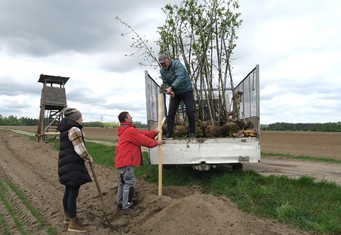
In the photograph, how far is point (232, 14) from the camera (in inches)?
336

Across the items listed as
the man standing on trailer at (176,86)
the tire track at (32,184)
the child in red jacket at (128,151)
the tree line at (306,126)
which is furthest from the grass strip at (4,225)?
the tree line at (306,126)

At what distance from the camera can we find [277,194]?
21.4ft

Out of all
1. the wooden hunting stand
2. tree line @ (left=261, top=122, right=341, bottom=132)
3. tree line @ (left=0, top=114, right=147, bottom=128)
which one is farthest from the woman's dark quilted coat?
tree line @ (left=0, top=114, right=147, bottom=128)

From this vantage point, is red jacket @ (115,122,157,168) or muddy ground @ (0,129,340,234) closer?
muddy ground @ (0,129,340,234)

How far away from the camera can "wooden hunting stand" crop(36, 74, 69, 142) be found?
858 inches

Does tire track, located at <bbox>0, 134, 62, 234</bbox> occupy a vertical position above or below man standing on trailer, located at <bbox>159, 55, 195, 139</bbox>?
below

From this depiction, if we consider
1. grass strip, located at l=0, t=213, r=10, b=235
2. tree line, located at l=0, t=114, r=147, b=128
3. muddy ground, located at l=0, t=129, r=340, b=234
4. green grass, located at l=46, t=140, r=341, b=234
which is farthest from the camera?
tree line, located at l=0, t=114, r=147, b=128

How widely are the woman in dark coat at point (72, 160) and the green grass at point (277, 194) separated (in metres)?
2.77

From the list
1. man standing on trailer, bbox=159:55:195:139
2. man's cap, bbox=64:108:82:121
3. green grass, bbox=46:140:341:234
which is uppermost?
man standing on trailer, bbox=159:55:195:139

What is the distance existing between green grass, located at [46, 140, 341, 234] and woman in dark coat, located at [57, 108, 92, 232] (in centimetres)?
277

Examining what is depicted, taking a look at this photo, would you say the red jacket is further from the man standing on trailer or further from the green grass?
the green grass

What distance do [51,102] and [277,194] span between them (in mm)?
18443

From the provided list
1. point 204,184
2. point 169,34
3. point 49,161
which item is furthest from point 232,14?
point 49,161

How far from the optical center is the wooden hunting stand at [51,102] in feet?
71.5
